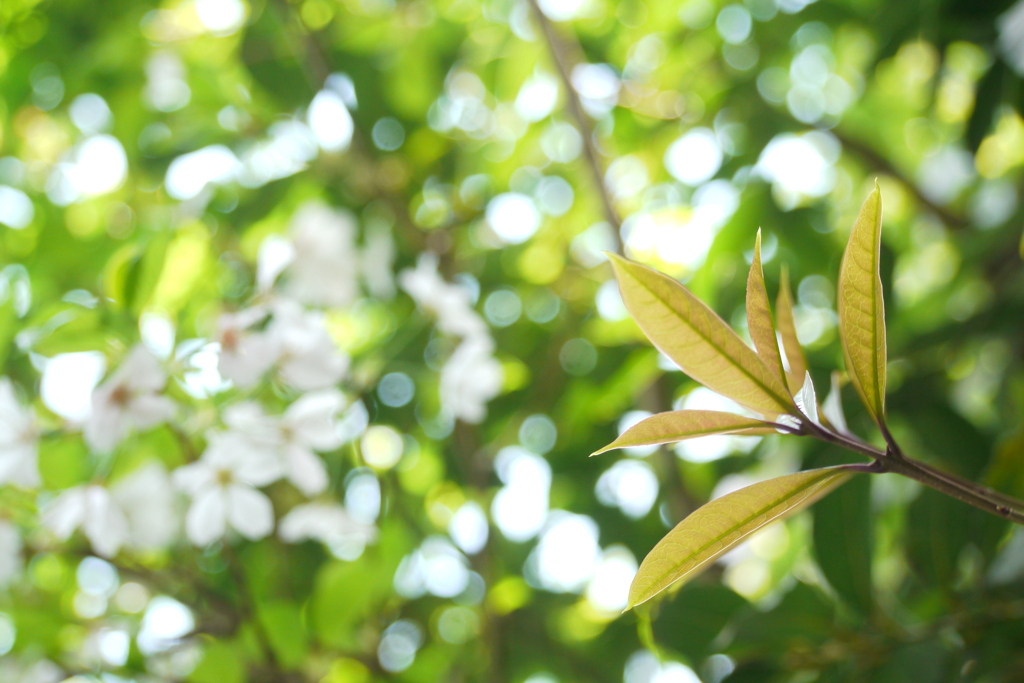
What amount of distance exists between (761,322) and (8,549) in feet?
2.56

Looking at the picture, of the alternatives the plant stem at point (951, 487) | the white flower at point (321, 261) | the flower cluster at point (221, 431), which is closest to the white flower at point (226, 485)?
the flower cluster at point (221, 431)

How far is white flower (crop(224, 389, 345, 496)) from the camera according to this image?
0.69 m

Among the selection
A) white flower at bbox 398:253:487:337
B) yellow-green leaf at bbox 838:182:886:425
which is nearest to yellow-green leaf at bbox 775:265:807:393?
yellow-green leaf at bbox 838:182:886:425

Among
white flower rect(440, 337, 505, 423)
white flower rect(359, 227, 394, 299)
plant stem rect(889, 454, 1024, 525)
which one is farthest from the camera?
white flower rect(359, 227, 394, 299)

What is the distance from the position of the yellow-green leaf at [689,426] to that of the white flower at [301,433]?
0.44 m

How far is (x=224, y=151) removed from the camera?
3.36 ft

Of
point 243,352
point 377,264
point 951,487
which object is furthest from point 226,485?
point 951,487

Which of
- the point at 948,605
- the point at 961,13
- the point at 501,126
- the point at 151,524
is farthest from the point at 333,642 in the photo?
the point at 961,13

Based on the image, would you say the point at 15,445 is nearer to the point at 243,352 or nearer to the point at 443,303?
the point at 243,352

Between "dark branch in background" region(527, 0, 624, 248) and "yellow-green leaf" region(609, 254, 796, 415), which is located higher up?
"yellow-green leaf" region(609, 254, 796, 415)

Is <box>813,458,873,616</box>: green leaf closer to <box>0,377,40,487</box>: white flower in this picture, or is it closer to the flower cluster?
the flower cluster

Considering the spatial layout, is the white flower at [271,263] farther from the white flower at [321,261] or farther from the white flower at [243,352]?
the white flower at [321,261]

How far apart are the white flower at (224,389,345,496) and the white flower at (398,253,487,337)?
0.65 ft

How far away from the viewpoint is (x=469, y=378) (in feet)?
2.85
